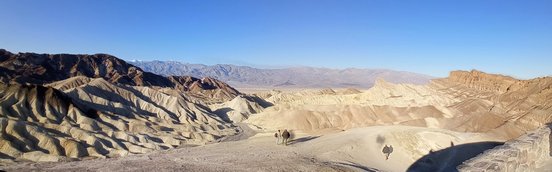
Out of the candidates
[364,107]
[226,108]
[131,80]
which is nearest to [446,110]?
[364,107]

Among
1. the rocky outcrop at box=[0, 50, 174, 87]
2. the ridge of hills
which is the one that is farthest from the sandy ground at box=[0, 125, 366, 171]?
the rocky outcrop at box=[0, 50, 174, 87]

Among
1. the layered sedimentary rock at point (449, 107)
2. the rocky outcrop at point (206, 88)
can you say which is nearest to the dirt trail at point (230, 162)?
the layered sedimentary rock at point (449, 107)

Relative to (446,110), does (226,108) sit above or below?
below

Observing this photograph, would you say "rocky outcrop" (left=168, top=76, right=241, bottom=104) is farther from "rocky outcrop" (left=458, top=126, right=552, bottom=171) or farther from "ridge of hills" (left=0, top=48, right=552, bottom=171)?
"rocky outcrop" (left=458, top=126, right=552, bottom=171)

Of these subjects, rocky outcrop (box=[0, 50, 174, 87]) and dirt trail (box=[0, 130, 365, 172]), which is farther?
rocky outcrop (box=[0, 50, 174, 87])

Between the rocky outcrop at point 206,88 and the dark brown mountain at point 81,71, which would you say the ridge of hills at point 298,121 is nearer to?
the dark brown mountain at point 81,71

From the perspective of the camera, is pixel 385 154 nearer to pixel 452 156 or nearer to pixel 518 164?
pixel 452 156

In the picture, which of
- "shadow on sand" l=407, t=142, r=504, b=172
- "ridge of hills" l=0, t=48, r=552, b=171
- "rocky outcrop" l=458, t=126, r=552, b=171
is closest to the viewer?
"rocky outcrop" l=458, t=126, r=552, b=171
